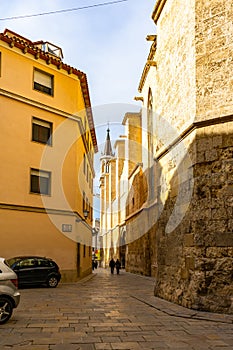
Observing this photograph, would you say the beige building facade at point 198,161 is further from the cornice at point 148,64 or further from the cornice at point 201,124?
the cornice at point 148,64

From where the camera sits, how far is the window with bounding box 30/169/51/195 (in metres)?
20.0

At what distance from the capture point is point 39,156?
20.2 metres

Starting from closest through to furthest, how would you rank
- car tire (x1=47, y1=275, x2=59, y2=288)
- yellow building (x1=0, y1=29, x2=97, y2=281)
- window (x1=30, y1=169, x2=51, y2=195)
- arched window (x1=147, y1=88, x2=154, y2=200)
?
1. car tire (x1=47, y1=275, x2=59, y2=288)
2. yellow building (x1=0, y1=29, x2=97, y2=281)
3. window (x1=30, y1=169, x2=51, y2=195)
4. arched window (x1=147, y1=88, x2=154, y2=200)

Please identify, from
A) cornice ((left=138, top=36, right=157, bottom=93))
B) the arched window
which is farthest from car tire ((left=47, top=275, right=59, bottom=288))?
cornice ((left=138, top=36, right=157, bottom=93))

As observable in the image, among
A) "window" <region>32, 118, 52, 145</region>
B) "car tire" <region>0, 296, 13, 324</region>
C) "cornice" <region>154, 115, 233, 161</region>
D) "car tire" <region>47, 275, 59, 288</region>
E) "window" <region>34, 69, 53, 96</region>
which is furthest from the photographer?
"window" <region>34, 69, 53, 96</region>

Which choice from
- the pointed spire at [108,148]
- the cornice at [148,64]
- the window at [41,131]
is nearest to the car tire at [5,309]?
the window at [41,131]

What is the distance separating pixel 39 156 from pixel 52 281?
587 centimetres

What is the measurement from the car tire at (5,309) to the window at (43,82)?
13.9m

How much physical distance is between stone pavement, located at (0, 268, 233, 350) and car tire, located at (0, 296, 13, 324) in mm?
139

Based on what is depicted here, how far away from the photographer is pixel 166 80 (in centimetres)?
1370

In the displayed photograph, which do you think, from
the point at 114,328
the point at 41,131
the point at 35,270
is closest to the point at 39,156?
the point at 41,131

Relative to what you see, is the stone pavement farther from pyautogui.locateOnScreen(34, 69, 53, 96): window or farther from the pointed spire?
the pointed spire

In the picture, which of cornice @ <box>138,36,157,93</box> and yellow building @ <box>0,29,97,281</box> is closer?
yellow building @ <box>0,29,97,281</box>

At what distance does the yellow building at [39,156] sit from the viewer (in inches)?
741
